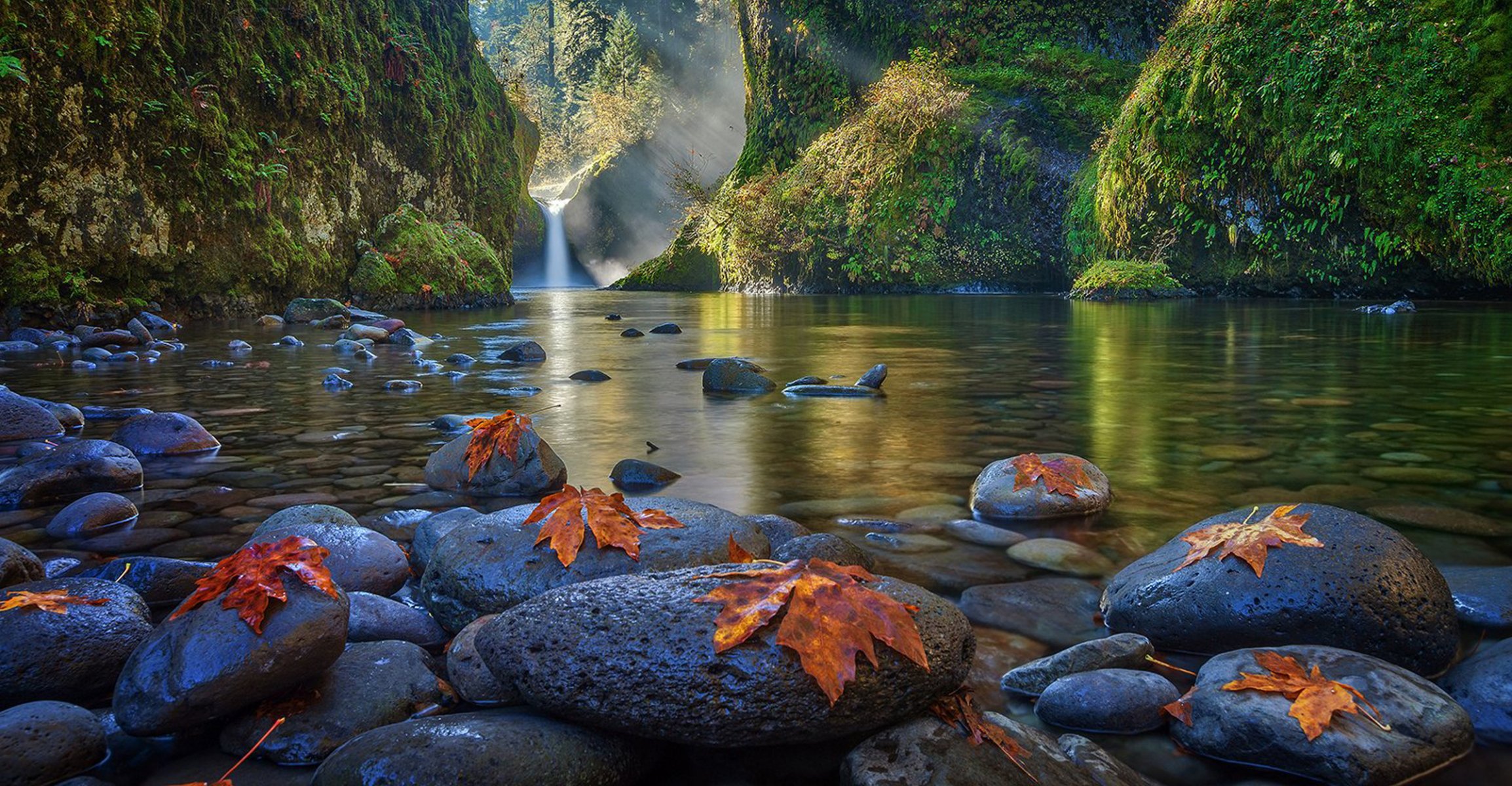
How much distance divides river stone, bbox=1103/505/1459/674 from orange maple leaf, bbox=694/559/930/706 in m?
0.88

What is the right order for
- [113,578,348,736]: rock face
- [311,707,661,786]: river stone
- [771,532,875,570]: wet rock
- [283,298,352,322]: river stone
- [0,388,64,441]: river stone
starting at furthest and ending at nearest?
[283,298,352,322]: river stone, [0,388,64,441]: river stone, [771,532,875,570]: wet rock, [113,578,348,736]: rock face, [311,707,661,786]: river stone

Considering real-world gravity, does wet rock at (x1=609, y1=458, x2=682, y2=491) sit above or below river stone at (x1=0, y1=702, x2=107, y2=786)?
above

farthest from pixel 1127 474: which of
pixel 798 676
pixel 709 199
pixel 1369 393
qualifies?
pixel 709 199

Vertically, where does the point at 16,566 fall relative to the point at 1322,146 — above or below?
below

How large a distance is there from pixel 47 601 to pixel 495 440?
1868mm

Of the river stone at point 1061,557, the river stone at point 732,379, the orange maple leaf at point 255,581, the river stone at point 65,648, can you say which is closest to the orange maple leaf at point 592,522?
the orange maple leaf at point 255,581

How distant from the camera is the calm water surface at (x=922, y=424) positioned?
3.39m

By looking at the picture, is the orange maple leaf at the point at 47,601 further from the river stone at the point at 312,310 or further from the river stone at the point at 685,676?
the river stone at the point at 312,310

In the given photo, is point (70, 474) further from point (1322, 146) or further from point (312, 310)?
point (1322, 146)

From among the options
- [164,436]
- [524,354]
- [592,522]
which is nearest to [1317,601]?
[592,522]

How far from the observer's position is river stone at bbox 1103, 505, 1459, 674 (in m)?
2.09

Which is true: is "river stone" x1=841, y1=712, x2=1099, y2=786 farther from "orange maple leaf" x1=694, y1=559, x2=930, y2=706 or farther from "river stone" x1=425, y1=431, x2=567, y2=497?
"river stone" x1=425, y1=431, x2=567, y2=497

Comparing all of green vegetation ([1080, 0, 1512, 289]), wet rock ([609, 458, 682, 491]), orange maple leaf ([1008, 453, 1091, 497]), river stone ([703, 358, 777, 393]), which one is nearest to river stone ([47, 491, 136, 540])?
wet rock ([609, 458, 682, 491])

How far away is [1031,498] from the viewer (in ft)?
10.8
